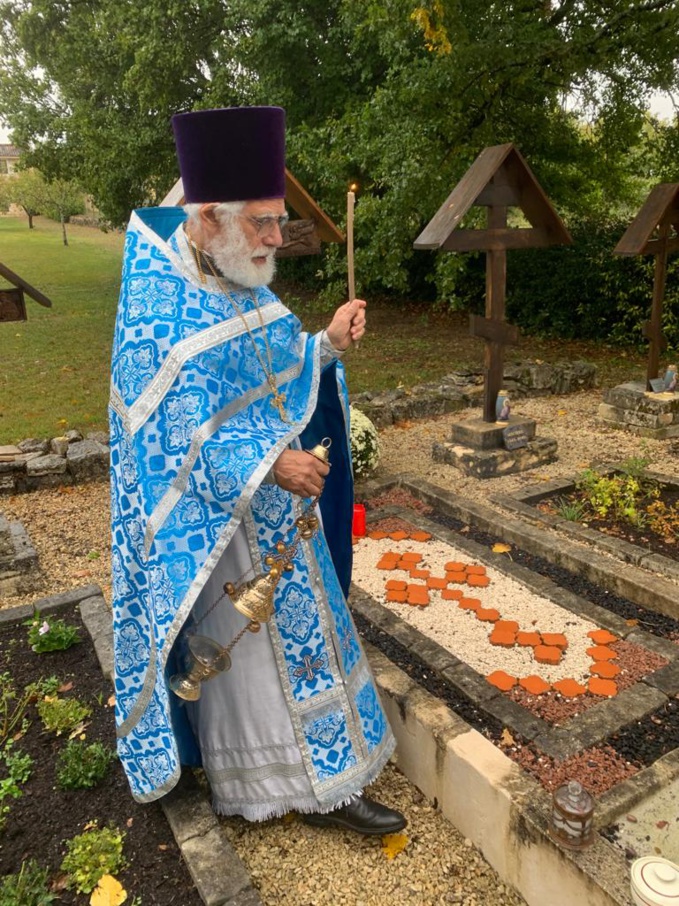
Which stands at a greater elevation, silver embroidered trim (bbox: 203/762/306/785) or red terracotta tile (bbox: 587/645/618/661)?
silver embroidered trim (bbox: 203/762/306/785)

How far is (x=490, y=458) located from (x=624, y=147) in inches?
356

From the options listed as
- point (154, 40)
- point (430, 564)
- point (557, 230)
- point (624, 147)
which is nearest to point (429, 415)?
point (557, 230)

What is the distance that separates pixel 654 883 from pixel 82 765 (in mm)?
2098

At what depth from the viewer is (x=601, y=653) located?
3.60 metres

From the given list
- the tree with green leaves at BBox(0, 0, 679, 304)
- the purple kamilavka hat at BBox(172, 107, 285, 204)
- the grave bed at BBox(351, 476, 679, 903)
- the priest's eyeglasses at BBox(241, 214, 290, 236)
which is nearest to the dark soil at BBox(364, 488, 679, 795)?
the grave bed at BBox(351, 476, 679, 903)

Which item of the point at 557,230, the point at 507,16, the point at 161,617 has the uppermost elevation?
the point at 507,16

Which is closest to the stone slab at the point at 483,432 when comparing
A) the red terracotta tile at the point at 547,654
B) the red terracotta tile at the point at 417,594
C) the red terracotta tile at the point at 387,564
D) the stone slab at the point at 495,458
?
the stone slab at the point at 495,458

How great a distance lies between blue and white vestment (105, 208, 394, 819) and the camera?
2.16 metres

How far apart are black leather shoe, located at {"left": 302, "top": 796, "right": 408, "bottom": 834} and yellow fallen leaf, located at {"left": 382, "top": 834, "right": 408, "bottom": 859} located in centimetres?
6

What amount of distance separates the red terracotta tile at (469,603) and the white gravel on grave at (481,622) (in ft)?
0.10

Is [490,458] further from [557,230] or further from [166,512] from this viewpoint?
[166,512]

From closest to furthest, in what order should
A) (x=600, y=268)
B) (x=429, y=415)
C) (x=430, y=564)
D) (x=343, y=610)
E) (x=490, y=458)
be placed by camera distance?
1. (x=343, y=610)
2. (x=430, y=564)
3. (x=490, y=458)
4. (x=429, y=415)
5. (x=600, y=268)

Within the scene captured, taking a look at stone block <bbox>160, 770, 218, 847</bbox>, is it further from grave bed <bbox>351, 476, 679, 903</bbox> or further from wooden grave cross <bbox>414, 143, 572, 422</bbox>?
wooden grave cross <bbox>414, 143, 572, 422</bbox>

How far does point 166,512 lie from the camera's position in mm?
2168
